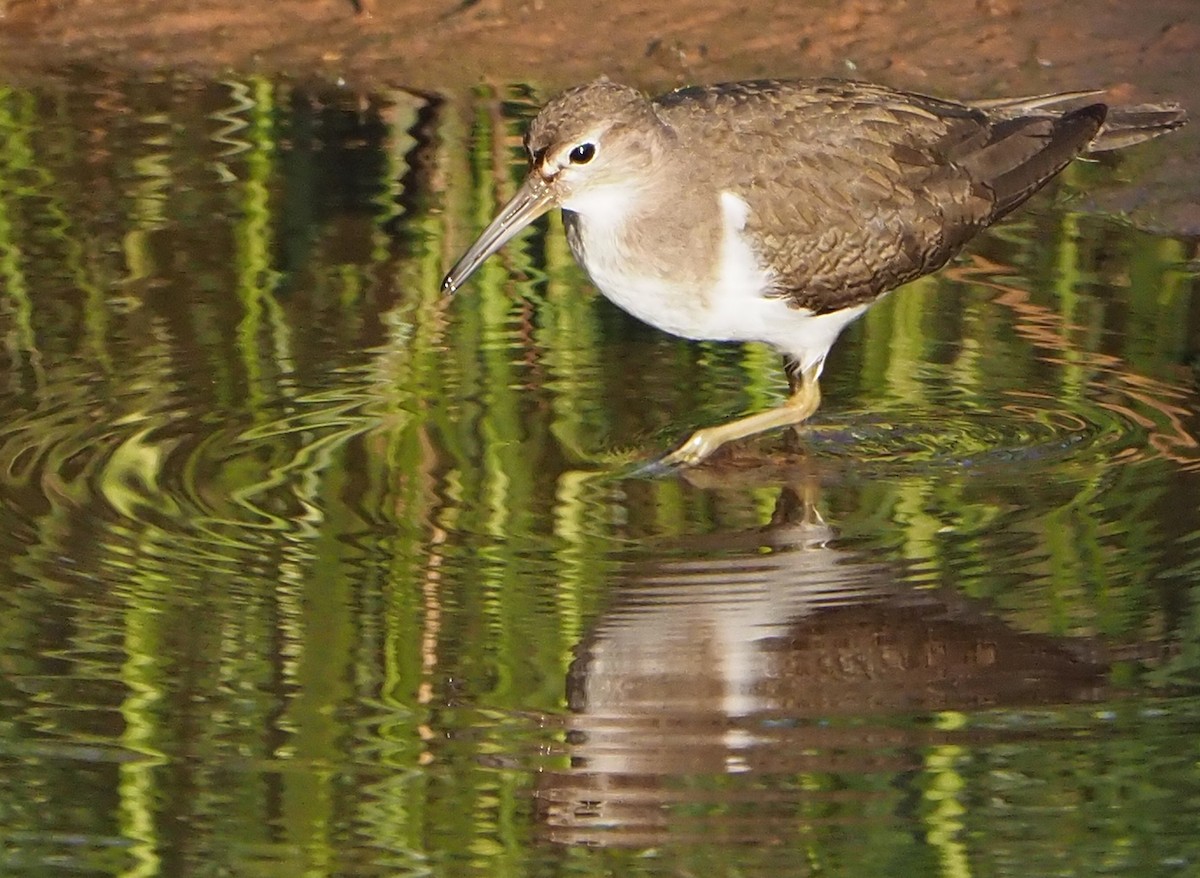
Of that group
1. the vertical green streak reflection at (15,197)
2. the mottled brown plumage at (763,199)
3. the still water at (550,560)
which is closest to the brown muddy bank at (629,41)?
the vertical green streak reflection at (15,197)

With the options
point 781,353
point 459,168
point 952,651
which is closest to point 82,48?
point 459,168

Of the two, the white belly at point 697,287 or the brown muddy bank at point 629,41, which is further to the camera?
the brown muddy bank at point 629,41

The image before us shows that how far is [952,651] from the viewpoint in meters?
5.44

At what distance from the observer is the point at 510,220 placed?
6.47 metres

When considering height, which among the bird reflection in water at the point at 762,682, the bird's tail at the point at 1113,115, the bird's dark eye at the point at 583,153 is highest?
the bird's tail at the point at 1113,115

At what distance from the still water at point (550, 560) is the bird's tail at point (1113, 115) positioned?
0.52 m

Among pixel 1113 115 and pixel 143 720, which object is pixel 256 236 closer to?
pixel 1113 115

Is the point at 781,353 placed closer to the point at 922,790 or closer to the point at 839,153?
the point at 839,153

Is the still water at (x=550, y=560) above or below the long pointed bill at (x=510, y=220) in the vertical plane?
below

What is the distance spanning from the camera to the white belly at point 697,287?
6.41m

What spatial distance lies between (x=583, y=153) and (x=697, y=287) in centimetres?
51

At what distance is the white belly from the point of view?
6414 mm

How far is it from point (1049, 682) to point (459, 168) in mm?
4120

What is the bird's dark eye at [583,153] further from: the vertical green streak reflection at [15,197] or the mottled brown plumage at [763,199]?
the vertical green streak reflection at [15,197]
